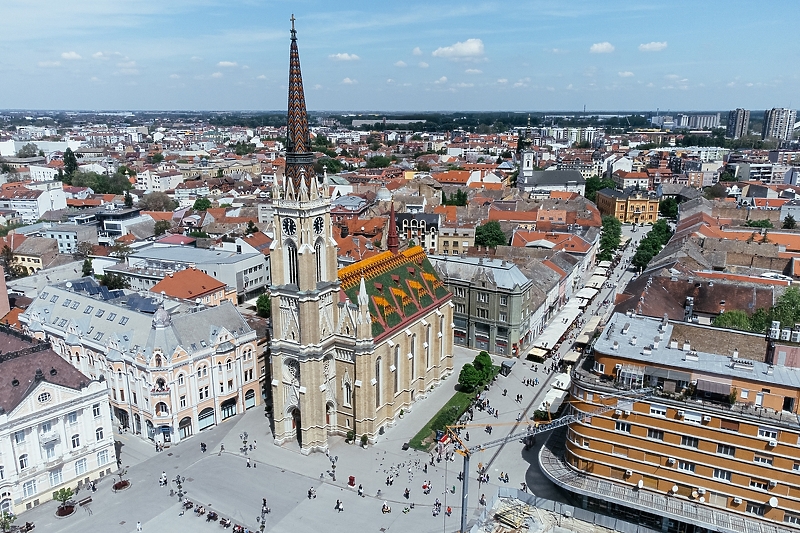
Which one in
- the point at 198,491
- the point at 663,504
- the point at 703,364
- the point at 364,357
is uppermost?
the point at 703,364

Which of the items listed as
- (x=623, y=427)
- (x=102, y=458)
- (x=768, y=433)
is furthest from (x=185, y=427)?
(x=768, y=433)

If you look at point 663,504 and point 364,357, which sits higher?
point 364,357

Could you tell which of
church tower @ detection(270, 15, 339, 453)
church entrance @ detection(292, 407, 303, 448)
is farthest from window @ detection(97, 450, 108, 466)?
church entrance @ detection(292, 407, 303, 448)

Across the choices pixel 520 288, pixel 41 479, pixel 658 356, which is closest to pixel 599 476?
pixel 658 356

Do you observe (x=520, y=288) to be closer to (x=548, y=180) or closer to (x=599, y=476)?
(x=599, y=476)

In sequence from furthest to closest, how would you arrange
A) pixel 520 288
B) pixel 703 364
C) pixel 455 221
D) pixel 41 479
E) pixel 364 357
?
pixel 455 221 → pixel 520 288 → pixel 364 357 → pixel 41 479 → pixel 703 364

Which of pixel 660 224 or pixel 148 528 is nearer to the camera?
pixel 148 528

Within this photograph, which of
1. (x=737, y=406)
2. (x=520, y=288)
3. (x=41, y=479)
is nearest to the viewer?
(x=737, y=406)

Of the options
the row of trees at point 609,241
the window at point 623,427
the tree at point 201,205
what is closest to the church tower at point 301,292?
the window at point 623,427
